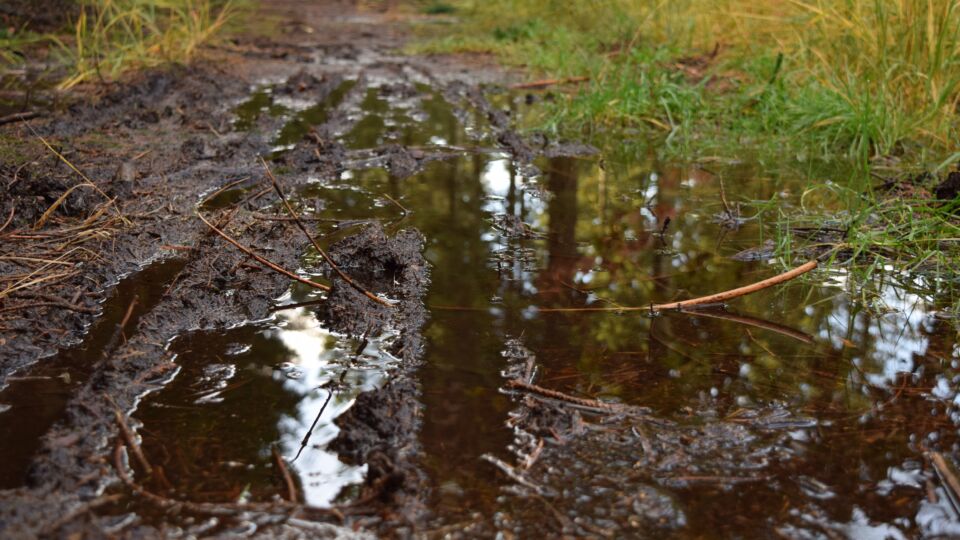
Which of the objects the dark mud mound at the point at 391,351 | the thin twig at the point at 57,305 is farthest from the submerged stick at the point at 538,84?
the thin twig at the point at 57,305

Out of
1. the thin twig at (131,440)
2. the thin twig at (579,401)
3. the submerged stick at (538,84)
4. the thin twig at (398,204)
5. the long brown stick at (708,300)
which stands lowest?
the submerged stick at (538,84)

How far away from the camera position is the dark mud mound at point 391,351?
1820 millimetres

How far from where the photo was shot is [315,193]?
408cm

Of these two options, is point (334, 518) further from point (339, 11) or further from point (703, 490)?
point (339, 11)

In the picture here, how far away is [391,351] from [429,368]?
15 cm

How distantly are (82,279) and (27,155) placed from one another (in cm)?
176

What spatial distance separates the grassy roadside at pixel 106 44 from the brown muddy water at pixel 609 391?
10.7 ft

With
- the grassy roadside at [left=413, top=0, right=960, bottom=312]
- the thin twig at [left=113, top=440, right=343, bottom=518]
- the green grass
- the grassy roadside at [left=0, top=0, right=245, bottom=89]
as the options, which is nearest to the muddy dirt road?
the thin twig at [left=113, top=440, right=343, bottom=518]

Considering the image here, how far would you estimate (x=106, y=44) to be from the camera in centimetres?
663

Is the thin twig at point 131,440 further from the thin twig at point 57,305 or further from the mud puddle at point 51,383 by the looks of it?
the thin twig at point 57,305

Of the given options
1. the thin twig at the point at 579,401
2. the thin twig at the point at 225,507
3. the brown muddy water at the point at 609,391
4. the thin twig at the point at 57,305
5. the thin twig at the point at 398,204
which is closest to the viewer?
the thin twig at the point at 225,507

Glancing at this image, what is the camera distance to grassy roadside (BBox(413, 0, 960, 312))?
3.61 meters

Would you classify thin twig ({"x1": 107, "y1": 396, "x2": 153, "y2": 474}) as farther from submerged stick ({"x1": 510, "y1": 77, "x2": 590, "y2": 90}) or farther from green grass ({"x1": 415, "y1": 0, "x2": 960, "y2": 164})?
submerged stick ({"x1": 510, "y1": 77, "x2": 590, "y2": 90})

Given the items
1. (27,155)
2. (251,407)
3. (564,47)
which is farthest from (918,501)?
(564,47)
